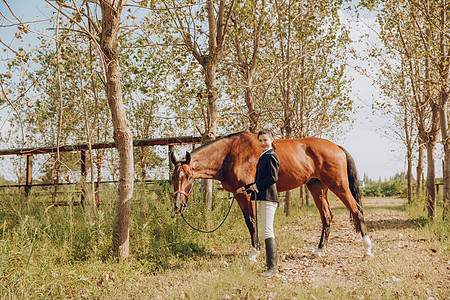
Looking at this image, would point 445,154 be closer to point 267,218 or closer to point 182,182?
point 267,218

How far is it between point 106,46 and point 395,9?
8.71 metres

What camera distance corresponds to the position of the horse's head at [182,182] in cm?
528

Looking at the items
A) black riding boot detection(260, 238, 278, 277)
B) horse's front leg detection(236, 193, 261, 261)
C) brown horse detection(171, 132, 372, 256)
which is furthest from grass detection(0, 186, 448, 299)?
brown horse detection(171, 132, 372, 256)

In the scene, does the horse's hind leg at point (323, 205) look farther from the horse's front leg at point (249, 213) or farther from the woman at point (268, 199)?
the woman at point (268, 199)

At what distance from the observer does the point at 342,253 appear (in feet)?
21.0


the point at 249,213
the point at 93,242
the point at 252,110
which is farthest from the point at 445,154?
the point at 93,242

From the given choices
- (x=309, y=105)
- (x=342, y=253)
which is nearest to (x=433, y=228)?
(x=342, y=253)

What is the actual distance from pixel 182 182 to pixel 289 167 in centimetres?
210

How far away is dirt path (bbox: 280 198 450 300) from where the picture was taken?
4.48 meters

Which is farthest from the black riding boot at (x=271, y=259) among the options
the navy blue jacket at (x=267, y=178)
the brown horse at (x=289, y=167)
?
the brown horse at (x=289, y=167)

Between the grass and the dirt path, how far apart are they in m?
0.05

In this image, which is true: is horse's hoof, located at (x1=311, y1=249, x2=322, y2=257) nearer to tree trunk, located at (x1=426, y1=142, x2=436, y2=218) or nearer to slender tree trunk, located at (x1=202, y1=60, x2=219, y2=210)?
slender tree trunk, located at (x1=202, y1=60, x2=219, y2=210)

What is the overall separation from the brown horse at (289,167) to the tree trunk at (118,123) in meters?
1.11

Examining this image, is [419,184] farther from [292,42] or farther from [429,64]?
[292,42]
